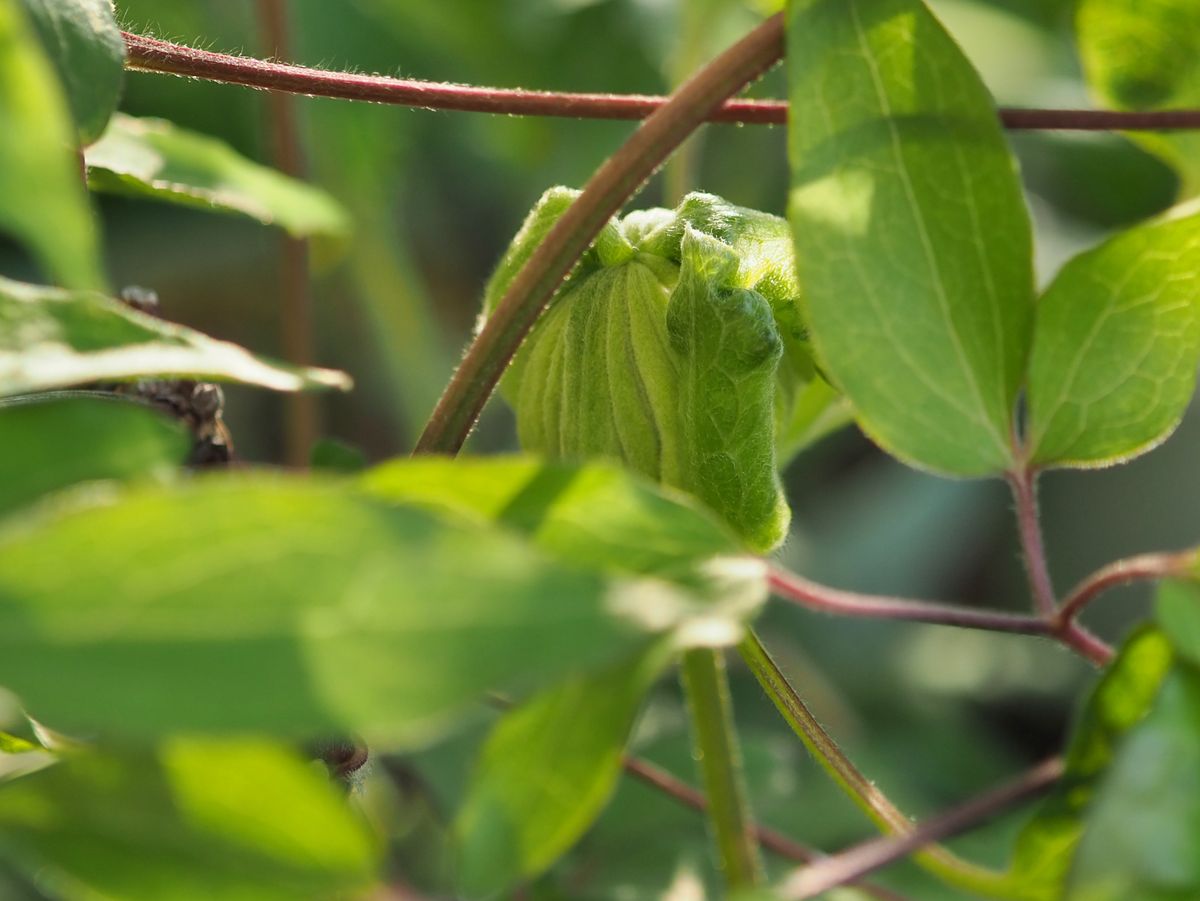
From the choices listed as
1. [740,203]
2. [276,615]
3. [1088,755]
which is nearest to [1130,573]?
[1088,755]

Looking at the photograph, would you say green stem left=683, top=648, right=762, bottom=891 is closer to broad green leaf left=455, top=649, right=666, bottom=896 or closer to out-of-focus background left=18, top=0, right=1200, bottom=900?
broad green leaf left=455, top=649, right=666, bottom=896

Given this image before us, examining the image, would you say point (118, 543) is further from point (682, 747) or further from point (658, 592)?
point (682, 747)

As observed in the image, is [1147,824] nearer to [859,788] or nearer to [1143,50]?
[859,788]

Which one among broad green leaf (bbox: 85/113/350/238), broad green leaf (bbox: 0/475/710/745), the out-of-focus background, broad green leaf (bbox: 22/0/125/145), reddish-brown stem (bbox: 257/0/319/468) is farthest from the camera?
the out-of-focus background

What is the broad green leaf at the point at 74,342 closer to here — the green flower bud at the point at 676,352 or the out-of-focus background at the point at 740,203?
the green flower bud at the point at 676,352

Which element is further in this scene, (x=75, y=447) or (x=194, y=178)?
(x=194, y=178)

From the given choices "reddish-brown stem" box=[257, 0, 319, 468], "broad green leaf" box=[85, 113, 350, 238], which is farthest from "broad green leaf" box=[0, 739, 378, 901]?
"reddish-brown stem" box=[257, 0, 319, 468]

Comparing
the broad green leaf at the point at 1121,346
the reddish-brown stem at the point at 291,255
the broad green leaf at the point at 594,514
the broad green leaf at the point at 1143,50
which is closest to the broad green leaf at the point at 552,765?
the broad green leaf at the point at 594,514
